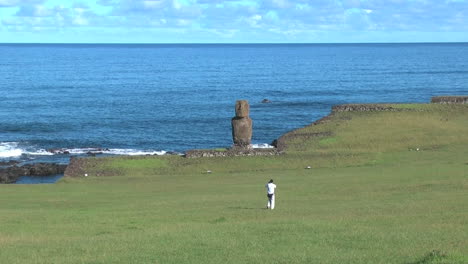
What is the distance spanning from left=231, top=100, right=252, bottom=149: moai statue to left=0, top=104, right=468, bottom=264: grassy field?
11.4 feet

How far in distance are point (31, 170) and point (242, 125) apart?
1810 centimetres

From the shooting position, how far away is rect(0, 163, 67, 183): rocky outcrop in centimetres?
6108

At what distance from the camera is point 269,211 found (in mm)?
33938

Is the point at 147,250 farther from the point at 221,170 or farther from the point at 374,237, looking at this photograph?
the point at 221,170

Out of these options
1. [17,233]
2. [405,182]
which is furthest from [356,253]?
[405,182]

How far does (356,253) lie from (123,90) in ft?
422

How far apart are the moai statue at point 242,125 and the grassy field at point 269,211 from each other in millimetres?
3471

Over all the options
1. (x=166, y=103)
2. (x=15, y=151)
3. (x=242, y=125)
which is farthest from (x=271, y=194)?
(x=166, y=103)

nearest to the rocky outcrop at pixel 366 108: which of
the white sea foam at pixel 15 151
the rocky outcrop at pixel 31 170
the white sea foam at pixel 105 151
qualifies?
the white sea foam at pixel 105 151

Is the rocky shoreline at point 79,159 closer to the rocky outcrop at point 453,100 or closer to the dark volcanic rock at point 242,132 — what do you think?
the dark volcanic rock at point 242,132

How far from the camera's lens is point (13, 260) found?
76.0 feet

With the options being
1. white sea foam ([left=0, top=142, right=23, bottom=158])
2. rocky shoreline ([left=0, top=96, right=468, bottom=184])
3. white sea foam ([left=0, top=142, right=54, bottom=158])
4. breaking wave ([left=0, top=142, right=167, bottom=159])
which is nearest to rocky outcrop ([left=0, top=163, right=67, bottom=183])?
rocky shoreline ([left=0, top=96, right=468, bottom=184])

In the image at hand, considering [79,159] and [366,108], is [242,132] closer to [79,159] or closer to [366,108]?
[79,159]

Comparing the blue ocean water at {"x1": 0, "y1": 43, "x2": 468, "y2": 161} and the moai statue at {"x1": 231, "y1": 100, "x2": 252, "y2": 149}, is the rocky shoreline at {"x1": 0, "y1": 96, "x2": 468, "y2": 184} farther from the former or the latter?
the blue ocean water at {"x1": 0, "y1": 43, "x2": 468, "y2": 161}
